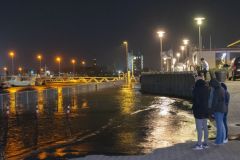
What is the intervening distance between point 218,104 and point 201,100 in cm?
76

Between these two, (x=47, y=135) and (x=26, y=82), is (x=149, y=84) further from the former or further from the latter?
(x=47, y=135)

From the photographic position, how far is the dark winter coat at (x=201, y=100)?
11.2 meters

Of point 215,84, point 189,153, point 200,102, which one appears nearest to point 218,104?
point 215,84

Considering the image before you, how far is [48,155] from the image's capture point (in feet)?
38.1

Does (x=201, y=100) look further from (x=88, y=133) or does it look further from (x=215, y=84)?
(x=88, y=133)

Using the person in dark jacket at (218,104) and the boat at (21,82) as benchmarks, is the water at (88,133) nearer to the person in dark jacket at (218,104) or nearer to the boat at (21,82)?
the person in dark jacket at (218,104)

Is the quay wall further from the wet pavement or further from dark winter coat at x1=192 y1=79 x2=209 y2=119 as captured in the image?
dark winter coat at x1=192 y1=79 x2=209 y2=119

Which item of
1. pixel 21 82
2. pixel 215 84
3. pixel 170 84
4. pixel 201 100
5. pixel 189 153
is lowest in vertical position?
pixel 189 153

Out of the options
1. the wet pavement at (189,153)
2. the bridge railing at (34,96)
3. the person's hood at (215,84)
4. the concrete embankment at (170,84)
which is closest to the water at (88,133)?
the wet pavement at (189,153)

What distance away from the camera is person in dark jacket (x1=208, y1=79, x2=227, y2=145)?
457 inches

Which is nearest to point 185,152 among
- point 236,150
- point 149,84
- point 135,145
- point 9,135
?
point 236,150

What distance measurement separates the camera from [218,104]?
38.4ft

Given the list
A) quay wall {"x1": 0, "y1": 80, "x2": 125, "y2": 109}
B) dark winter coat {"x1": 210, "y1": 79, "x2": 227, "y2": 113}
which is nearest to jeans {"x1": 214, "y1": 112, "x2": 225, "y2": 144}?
dark winter coat {"x1": 210, "y1": 79, "x2": 227, "y2": 113}

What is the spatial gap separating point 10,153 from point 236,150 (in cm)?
581
